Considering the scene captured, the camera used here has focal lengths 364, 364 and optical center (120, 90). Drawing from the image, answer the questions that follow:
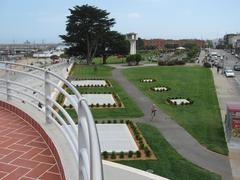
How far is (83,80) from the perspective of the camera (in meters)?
34.7

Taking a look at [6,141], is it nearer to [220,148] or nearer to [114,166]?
[114,166]

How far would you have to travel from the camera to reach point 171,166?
39.8ft

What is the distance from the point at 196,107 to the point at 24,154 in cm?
2013

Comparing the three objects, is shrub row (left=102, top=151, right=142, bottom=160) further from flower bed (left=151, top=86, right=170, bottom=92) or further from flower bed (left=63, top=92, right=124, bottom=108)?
flower bed (left=151, top=86, right=170, bottom=92)

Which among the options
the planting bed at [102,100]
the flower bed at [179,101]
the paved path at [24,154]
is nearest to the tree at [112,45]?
the planting bed at [102,100]

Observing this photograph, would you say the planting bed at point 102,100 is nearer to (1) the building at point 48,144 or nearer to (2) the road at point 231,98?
(2) the road at point 231,98

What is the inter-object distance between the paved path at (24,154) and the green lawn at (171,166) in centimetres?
728

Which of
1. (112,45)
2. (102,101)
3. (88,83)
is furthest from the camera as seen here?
(112,45)

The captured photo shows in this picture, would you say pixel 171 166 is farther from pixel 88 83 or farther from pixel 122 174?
pixel 88 83

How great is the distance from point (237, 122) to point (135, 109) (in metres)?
7.50

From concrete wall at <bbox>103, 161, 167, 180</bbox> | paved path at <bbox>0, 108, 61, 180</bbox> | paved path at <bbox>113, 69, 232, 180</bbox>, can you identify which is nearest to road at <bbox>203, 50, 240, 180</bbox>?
paved path at <bbox>113, 69, 232, 180</bbox>

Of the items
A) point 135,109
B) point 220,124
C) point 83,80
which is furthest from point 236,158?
point 83,80

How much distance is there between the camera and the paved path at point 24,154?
3260 mm

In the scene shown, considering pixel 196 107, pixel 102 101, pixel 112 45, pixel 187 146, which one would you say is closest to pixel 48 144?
pixel 187 146
